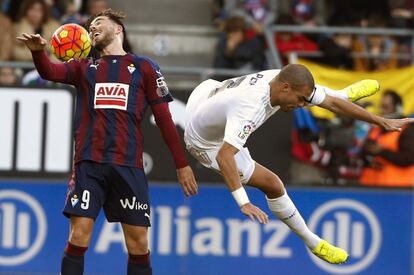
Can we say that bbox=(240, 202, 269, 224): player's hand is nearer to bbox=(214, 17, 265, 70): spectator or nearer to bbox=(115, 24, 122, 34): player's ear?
bbox=(115, 24, 122, 34): player's ear

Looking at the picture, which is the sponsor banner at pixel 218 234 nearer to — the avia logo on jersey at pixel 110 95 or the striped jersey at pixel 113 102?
the striped jersey at pixel 113 102

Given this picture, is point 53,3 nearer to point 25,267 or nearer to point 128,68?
point 25,267

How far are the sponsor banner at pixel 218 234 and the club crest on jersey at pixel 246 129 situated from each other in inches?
132

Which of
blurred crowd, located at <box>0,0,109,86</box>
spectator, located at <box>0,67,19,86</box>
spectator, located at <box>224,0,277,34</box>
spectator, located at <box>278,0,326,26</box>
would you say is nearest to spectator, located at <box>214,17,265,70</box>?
spectator, located at <box>224,0,277,34</box>

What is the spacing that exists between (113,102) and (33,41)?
30.8 inches

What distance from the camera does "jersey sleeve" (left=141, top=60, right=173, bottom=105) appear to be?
32.1 feet

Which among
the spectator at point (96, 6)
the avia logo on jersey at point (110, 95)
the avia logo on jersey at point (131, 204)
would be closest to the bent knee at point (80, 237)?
the avia logo on jersey at point (131, 204)

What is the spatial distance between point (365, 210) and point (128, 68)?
14.3ft

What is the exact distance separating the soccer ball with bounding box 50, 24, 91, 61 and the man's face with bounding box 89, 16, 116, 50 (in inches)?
2.9

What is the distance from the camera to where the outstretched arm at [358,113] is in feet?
33.1

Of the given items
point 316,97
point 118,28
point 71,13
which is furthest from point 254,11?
point 118,28

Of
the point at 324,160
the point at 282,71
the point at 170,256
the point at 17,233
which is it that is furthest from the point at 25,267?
the point at 282,71

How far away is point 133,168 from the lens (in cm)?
978

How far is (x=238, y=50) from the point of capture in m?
14.7
